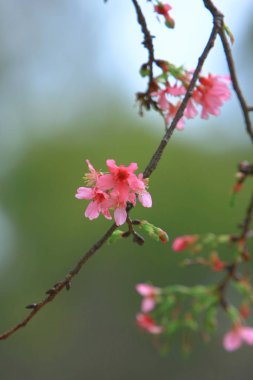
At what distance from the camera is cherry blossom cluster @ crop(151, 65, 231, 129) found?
1.55 meters

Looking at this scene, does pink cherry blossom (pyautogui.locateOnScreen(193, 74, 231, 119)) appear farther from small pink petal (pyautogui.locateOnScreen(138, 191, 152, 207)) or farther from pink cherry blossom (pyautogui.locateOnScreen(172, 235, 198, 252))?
small pink petal (pyautogui.locateOnScreen(138, 191, 152, 207))

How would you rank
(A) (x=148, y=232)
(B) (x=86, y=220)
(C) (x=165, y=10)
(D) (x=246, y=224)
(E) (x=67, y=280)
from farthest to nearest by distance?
(B) (x=86, y=220) → (C) (x=165, y=10) → (D) (x=246, y=224) → (A) (x=148, y=232) → (E) (x=67, y=280)

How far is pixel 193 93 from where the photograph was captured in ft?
5.19

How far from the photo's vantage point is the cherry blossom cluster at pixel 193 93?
1.55m

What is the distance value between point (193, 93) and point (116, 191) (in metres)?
0.44

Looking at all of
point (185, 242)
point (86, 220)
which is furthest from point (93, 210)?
point (86, 220)

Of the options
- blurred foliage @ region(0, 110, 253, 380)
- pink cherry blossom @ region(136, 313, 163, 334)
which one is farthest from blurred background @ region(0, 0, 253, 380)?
pink cherry blossom @ region(136, 313, 163, 334)

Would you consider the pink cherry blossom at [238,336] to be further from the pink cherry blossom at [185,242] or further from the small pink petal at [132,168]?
the small pink petal at [132,168]

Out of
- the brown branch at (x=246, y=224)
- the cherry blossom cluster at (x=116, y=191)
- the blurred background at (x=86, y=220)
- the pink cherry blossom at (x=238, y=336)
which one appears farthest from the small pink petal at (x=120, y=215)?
the blurred background at (x=86, y=220)

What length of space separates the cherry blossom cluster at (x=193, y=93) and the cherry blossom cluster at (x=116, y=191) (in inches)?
13.5

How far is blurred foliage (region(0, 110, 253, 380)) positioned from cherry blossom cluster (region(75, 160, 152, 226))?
8.91 m

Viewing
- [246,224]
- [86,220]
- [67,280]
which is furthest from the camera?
[86,220]

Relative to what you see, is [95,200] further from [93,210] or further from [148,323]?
[148,323]

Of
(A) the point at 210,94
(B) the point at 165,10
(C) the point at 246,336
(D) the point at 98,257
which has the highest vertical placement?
(B) the point at 165,10
